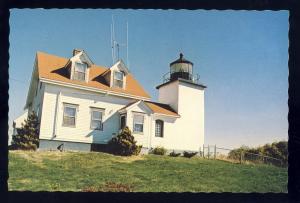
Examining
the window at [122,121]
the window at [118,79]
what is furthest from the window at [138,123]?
the window at [118,79]

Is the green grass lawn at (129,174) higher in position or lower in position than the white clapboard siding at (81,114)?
lower

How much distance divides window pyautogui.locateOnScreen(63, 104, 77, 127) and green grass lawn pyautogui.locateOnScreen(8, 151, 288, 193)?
5.24 feet

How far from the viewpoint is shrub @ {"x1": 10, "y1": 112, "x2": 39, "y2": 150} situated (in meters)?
16.4

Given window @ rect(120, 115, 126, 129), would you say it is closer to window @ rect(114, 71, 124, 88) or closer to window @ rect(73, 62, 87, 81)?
window @ rect(114, 71, 124, 88)

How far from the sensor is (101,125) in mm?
18547

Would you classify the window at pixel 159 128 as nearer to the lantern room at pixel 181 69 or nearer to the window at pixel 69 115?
the lantern room at pixel 181 69

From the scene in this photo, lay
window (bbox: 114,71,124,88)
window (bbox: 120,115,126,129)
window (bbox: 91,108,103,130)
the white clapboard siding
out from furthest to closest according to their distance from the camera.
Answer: window (bbox: 114,71,124,88) < window (bbox: 120,115,126,129) < window (bbox: 91,108,103,130) < the white clapboard siding

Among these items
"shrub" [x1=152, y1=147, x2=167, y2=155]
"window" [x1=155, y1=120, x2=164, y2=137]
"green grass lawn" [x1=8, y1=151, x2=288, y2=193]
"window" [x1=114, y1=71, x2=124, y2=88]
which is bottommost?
"green grass lawn" [x1=8, y1=151, x2=288, y2=193]

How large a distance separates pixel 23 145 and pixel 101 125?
13.5ft

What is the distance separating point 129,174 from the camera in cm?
1447

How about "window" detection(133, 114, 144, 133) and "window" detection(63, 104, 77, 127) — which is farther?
"window" detection(133, 114, 144, 133)

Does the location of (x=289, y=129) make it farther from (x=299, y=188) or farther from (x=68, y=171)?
(x=68, y=171)

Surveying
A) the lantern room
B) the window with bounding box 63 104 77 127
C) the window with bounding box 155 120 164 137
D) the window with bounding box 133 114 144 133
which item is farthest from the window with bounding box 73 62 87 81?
the lantern room

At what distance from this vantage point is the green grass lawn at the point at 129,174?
12.7 meters
